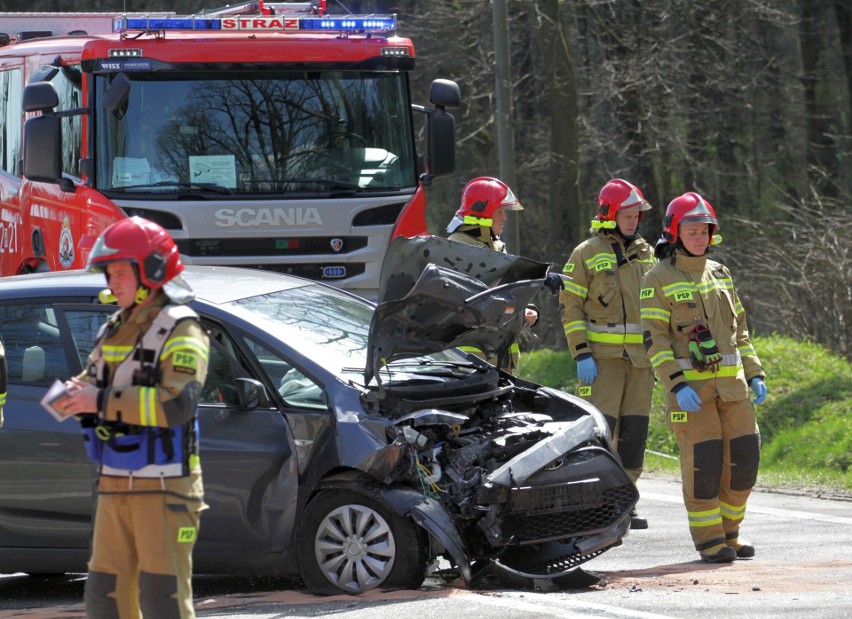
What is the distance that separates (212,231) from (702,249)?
13.8 feet

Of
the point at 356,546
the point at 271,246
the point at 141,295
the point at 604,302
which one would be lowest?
the point at 356,546

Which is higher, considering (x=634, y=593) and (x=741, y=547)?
(x=634, y=593)

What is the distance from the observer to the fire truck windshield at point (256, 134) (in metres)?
11.0

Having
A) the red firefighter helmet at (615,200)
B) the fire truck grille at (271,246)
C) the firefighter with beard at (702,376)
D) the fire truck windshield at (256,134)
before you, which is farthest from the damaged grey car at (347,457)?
the fire truck windshield at (256,134)

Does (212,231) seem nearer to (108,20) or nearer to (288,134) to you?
(288,134)

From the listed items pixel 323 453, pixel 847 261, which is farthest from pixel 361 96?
pixel 847 261

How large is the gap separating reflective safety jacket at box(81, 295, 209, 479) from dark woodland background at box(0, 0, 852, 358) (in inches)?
524

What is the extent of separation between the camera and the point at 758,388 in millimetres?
8188

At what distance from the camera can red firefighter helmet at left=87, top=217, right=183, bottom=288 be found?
4906 mm

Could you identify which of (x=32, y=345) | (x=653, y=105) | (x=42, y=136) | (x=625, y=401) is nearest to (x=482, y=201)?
(x=625, y=401)

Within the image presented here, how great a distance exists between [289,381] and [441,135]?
5076 mm

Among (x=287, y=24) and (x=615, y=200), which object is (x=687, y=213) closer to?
(x=615, y=200)

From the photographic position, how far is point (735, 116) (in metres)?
28.1

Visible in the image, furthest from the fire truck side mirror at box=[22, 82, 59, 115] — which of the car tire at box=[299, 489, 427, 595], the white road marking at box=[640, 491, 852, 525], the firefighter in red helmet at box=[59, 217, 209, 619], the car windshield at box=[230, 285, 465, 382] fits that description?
the firefighter in red helmet at box=[59, 217, 209, 619]
